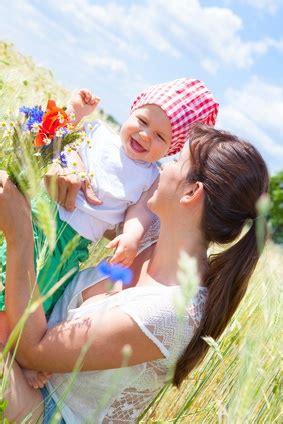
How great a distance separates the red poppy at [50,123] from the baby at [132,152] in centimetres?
53

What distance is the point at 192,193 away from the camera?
7.11 feet

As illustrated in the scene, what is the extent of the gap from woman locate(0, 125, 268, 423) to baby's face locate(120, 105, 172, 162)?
0.35 metres

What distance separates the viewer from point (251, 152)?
Result: 219 centimetres

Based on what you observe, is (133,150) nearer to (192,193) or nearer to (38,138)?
(192,193)

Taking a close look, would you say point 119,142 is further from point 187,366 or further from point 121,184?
point 187,366

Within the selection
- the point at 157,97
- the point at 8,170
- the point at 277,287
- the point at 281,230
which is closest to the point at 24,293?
the point at 8,170

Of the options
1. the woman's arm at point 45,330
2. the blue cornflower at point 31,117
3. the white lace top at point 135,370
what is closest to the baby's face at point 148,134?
the blue cornflower at point 31,117

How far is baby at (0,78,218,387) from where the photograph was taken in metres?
2.57

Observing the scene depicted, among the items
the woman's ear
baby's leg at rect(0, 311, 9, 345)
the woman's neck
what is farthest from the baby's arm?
baby's leg at rect(0, 311, 9, 345)

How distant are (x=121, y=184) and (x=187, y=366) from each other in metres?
0.87

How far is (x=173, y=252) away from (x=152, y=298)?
23cm

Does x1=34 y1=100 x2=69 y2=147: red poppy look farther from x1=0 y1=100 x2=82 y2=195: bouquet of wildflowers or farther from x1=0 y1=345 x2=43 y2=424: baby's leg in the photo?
x1=0 y1=345 x2=43 y2=424: baby's leg

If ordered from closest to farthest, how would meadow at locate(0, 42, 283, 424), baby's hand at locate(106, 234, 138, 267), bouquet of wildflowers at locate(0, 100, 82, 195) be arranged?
meadow at locate(0, 42, 283, 424), bouquet of wildflowers at locate(0, 100, 82, 195), baby's hand at locate(106, 234, 138, 267)

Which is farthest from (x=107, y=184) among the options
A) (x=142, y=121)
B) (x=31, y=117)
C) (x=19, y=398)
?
(x=19, y=398)
